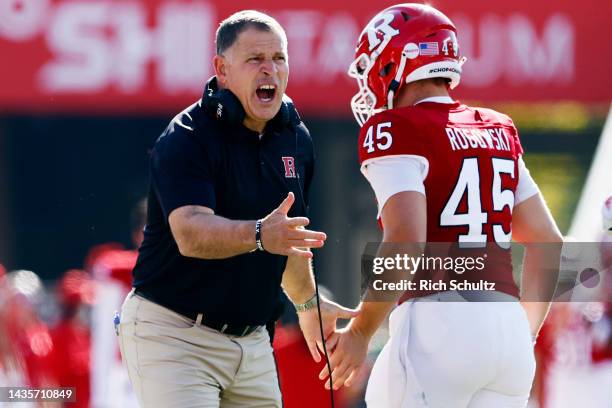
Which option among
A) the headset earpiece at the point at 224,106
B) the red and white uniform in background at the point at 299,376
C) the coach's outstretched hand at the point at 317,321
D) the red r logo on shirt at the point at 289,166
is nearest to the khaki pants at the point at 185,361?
the coach's outstretched hand at the point at 317,321

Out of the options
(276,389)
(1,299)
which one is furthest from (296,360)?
(276,389)

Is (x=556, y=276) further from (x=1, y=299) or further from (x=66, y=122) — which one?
(x=66, y=122)

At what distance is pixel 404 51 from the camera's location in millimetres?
4445

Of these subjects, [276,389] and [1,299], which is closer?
[276,389]

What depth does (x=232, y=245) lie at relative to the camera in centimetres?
435

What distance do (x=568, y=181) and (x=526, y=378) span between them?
62.3 feet

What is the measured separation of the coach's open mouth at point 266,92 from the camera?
4817 mm

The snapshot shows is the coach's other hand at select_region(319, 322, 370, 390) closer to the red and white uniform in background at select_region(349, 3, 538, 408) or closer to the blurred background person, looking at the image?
the red and white uniform in background at select_region(349, 3, 538, 408)

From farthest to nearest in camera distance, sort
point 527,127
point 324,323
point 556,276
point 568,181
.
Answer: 1. point 568,181
2. point 527,127
3. point 324,323
4. point 556,276

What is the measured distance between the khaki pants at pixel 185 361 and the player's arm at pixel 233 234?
45 cm

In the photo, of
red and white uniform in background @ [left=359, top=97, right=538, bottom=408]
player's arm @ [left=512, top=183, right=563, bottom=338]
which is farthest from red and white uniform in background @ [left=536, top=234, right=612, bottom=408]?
red and white uniform in background @ [left=359, top=97, right=538, bottom=408]

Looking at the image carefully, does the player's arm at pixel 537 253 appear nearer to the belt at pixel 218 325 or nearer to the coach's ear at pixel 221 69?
the belt at pixel 218 325

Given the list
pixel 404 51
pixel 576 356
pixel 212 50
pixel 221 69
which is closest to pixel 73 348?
pixel 576 356

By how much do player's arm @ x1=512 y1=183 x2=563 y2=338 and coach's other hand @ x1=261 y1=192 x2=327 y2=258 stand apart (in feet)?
2.69
